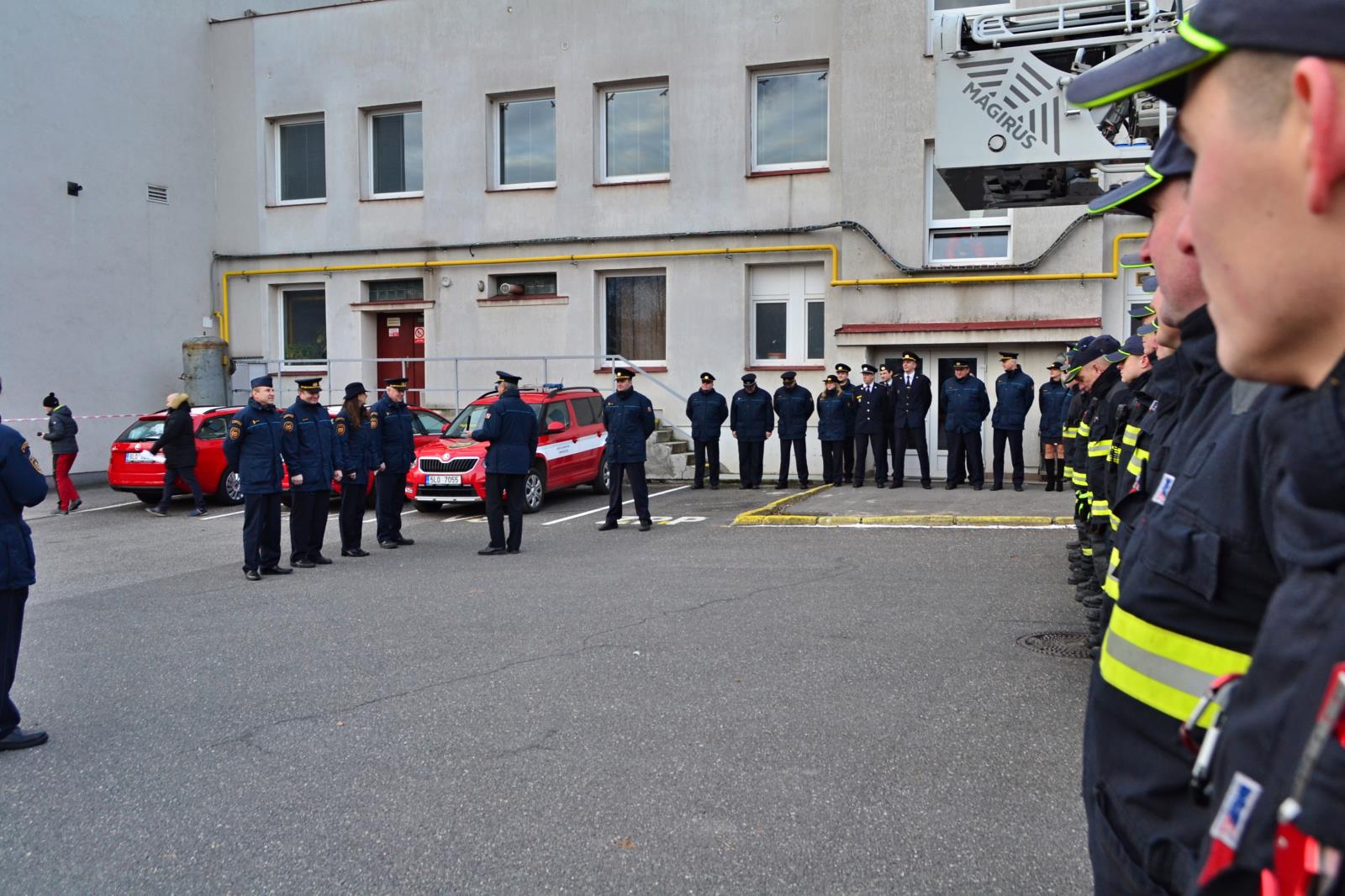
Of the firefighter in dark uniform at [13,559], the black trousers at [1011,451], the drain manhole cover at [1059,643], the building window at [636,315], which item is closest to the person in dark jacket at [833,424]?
the black trousers at [1011,451]

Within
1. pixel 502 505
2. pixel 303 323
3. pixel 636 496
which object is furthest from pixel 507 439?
pixel 303 323

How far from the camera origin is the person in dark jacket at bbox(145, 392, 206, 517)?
16531 millimetres

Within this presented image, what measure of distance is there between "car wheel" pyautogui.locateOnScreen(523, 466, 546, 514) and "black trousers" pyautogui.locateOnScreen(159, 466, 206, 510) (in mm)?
4853

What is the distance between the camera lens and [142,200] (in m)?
22.9

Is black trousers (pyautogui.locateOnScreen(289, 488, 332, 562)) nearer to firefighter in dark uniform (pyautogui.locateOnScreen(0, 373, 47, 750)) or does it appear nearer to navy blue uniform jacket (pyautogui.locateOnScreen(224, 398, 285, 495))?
navy blue uniform jacket (pyautogui.locateOnScreen(224, 398, 285, 495))

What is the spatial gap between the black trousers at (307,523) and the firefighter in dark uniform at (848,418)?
9302 mm

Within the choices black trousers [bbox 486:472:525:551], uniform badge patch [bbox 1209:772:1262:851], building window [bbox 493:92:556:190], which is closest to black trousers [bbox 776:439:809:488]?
black trousers [bbox 486:472:525:551]

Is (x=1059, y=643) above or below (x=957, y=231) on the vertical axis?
below

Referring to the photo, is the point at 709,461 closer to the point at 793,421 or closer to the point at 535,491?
the point at 793,421

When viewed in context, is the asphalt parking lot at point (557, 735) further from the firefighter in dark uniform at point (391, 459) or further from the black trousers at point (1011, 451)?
the black trousers at point (1011, 451)

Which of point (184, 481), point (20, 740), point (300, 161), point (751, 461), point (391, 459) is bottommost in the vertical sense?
point (20, 740)

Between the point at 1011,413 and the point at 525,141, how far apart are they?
37.0 feet

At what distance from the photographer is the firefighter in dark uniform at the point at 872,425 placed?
18.2 meters

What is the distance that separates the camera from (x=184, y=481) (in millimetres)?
16906
